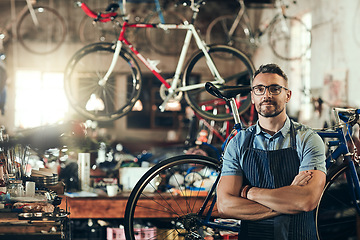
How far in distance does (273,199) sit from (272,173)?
0.21 metres

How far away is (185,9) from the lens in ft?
39.4

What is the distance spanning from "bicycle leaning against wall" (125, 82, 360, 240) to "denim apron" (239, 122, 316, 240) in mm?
478

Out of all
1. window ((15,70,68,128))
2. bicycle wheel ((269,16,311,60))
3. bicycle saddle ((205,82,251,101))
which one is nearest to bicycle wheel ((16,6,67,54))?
window ((15,70,68,128))

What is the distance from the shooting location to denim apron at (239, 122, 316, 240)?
8.83 ft

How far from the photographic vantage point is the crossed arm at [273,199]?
2551mm

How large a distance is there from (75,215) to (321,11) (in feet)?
18.1

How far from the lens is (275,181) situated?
2732mm

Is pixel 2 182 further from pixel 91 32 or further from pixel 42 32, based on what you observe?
pixel 42 32

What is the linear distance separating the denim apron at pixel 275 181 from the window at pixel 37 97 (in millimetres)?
8588

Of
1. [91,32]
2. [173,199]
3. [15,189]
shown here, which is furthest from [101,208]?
[91,32]

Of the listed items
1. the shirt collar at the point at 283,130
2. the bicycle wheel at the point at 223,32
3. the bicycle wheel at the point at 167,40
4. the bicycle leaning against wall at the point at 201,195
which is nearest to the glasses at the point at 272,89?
the shirt collar at the point at 283,130

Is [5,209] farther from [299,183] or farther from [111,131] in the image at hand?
[111,131]

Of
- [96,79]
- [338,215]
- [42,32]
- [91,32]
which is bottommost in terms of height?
[338,215]

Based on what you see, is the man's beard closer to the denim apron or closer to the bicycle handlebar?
the denim apron
